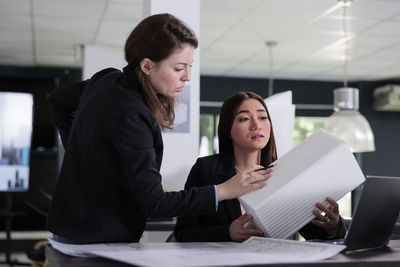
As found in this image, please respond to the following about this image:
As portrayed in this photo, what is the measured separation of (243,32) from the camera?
19.9ft

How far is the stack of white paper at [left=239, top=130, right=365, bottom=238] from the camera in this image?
58.2 inches

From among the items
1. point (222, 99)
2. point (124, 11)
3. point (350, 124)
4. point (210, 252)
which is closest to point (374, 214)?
point (210, 252)

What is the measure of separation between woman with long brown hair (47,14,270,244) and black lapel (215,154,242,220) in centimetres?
57

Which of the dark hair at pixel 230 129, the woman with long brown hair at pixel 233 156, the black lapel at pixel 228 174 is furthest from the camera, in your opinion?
the dark hair at pixel 230 129

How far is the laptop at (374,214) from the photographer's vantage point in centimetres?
142

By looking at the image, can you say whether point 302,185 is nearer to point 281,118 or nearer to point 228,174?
point 228,174

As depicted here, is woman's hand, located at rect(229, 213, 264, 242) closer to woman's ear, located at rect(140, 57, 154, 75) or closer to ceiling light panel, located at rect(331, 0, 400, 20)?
woman's ear, located at rect(140, 57, 154, 75)

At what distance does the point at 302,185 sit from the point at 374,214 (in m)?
0.22

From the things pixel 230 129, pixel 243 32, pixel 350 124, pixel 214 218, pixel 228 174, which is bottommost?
pixel 214 218

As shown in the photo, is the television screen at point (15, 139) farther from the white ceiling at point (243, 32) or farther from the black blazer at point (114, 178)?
the black blazer at point (114, 178)

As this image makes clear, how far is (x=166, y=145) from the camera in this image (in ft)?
12.3

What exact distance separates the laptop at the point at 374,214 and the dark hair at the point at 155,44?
2.02 ft

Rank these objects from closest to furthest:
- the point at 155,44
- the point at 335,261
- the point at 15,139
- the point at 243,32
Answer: the point at 335,261 → the point at 155,44 → the point at 243,32 → the point at 15,139

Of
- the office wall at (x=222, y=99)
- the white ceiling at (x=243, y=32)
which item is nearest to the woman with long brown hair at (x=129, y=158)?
the white ceiling at (x=243, y=32)
